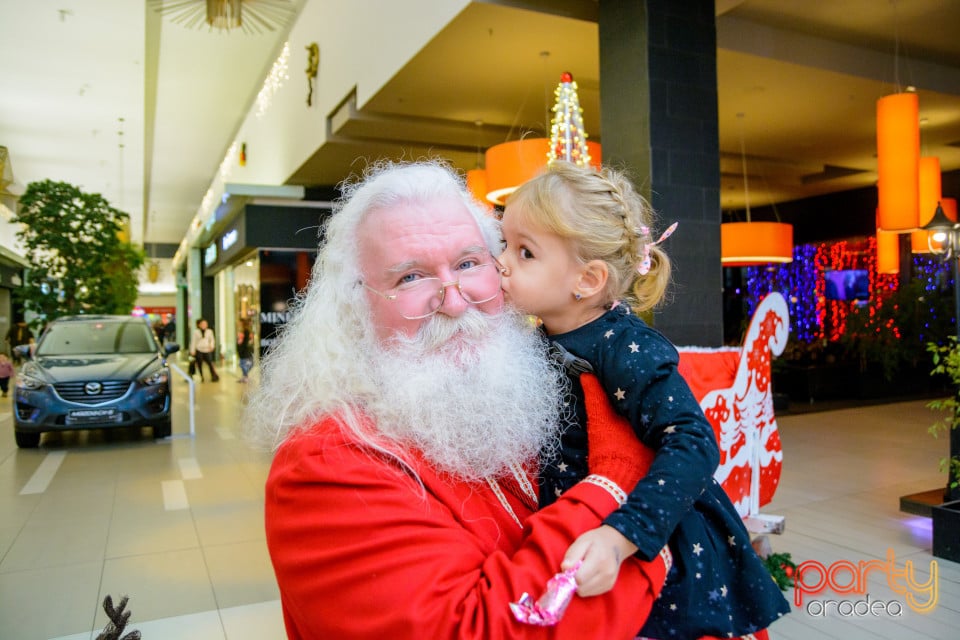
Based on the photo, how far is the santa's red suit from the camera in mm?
893

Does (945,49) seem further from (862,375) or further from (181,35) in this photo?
(181,35)

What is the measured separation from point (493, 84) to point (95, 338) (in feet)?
18.3

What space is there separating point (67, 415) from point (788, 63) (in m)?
8.31

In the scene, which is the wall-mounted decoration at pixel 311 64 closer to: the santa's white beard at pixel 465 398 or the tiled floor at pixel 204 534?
the tiled floor at pixel 204 534

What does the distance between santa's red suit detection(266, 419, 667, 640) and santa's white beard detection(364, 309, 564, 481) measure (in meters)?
0.07

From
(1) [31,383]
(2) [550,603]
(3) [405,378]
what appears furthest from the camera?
(1) [31,383]

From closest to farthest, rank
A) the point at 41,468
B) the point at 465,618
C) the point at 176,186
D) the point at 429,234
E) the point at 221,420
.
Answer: the point at 465,618 → the point at 429,234 → the point at 41,468 → the point at 221,420 → the point at 176,186

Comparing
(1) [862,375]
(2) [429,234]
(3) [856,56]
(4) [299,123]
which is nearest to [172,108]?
(4) [299,123]

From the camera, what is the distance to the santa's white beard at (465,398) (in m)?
1.12

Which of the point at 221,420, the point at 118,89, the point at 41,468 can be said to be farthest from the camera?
the point at 118,89

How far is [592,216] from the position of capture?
4.64 feet

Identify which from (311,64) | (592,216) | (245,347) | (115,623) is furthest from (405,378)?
(245,347)

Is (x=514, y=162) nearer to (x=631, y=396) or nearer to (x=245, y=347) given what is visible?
(x=631, y=396)

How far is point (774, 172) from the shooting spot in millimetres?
12727
